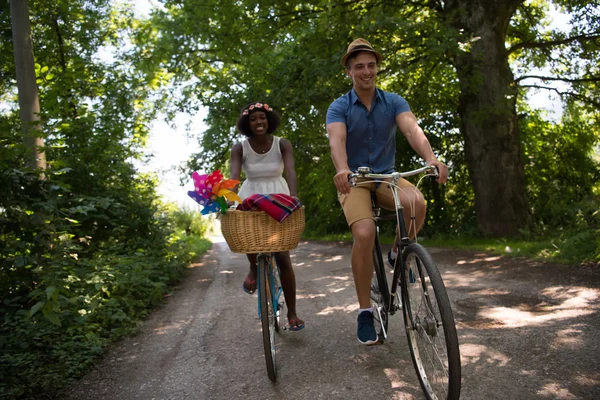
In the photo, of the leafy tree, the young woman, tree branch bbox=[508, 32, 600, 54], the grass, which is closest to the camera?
the young woman

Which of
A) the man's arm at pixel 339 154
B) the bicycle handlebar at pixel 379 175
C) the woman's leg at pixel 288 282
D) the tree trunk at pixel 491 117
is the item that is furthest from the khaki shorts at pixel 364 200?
the tree trunk at pixel 491 117

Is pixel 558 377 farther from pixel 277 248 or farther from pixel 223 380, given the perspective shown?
pixel 223 380

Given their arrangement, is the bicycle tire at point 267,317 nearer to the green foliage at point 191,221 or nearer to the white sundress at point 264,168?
the white sundress at point 264,168

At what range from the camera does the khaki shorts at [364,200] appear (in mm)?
3619

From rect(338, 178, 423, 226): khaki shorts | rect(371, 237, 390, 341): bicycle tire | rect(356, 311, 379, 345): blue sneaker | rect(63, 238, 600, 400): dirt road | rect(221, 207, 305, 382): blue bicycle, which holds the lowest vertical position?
rect(63, 238, 600, 400): dirt road

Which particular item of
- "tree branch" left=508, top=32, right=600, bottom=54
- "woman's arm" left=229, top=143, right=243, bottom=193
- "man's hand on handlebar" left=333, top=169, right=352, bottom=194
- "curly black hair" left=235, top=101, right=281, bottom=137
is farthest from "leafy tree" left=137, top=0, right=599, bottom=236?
"man's hand on handlebar" left=333, top=169, right=352, bottom=194

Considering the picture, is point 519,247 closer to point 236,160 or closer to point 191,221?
point 236,160

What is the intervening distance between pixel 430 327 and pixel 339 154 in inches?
52.0

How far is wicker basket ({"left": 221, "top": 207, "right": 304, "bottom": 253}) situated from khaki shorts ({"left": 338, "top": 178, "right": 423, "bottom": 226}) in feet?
1.56

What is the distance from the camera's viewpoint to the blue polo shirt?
3854mm

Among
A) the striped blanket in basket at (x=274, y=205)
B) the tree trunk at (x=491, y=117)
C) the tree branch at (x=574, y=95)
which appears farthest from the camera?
the tree branch at (x=574, y=95)

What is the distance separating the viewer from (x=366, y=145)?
12.8ft

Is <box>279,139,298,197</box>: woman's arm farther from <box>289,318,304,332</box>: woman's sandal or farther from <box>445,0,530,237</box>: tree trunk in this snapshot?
<box>445,0,530,237</box>: tree trunk

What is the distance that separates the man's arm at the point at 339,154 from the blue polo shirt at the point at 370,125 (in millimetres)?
78
